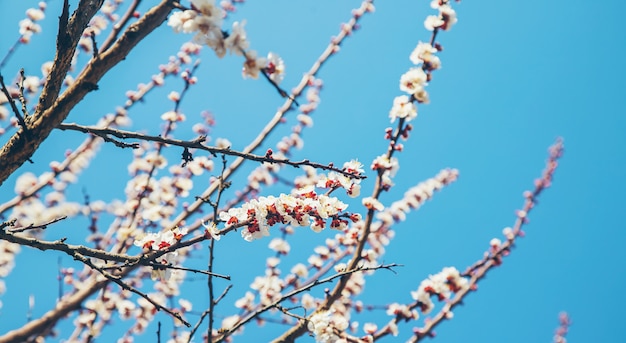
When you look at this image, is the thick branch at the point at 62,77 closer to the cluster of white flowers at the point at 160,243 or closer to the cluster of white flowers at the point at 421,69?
the cluster of white flowers at the point at 160,243

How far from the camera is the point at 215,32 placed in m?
2.00

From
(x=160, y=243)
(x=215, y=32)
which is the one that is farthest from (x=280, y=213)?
(x=215, y=32)

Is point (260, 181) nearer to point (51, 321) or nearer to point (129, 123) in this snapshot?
point (129, 123)

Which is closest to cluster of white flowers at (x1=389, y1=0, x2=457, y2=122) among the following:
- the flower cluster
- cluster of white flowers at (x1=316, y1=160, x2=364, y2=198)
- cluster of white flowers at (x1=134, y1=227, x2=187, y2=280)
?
cluster of white flowers at (x1=316, y1=160, x2=364, y2=198)

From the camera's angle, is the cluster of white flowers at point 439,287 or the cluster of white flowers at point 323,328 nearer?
the cluster of white flowers at point 323,328

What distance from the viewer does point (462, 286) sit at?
5.04m

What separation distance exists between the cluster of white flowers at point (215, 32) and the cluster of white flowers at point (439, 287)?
11.1ft

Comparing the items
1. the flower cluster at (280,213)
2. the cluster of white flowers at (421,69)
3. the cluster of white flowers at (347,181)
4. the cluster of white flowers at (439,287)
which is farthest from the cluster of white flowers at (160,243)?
the cluster of white flowers at (439,287)

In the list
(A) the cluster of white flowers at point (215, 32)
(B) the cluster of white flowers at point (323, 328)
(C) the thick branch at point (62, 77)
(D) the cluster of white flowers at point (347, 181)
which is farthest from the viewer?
(B) the cluster of white flowers at point (323, 328)

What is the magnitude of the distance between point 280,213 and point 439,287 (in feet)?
9.13

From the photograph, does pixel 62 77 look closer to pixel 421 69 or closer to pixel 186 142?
pixel 186 142

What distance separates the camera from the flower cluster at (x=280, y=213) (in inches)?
102

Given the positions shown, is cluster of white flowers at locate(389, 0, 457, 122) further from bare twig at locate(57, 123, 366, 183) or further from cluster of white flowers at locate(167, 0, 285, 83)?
cluster of white flowers at locate(167, 0, 285, 83)

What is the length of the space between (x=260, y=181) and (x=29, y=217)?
11.0 ft
